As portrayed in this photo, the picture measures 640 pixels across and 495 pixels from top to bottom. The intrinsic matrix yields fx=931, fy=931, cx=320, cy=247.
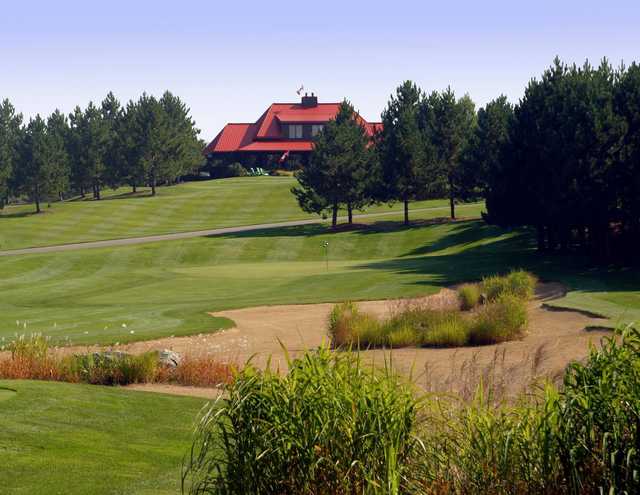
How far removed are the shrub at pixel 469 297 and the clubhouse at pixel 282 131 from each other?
88585mm

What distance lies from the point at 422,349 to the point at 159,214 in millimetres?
67107

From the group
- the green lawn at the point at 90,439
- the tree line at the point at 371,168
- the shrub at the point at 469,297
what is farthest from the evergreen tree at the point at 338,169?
the green lawn at the point at 90,439

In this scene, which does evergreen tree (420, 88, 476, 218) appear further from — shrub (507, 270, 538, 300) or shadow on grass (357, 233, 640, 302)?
shrub (507, 270, 538, 300)

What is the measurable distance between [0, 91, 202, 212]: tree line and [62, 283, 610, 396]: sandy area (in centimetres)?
6807

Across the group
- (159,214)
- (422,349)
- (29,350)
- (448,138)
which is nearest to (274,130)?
(159,214)

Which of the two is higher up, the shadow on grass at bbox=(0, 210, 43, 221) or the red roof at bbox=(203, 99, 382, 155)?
the red roof at bbox=(203, 99, 382, 155)

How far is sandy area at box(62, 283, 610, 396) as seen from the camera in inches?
739

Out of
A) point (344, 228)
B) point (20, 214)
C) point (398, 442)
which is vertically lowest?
point (344, 228)

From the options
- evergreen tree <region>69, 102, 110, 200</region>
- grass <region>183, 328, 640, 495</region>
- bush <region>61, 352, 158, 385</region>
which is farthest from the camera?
evergreen tree <region>69, 102, 110, 200</region>

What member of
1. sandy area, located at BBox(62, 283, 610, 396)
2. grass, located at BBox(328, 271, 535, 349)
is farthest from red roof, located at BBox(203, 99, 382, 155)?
grass, located at BBox(328, 271, 535, 349)

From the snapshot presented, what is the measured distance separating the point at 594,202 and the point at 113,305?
22.6m

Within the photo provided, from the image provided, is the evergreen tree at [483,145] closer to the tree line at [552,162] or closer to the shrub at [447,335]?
the tree line at [552,162]

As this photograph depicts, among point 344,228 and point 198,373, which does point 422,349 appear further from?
point 344,228

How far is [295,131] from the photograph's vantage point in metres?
122
